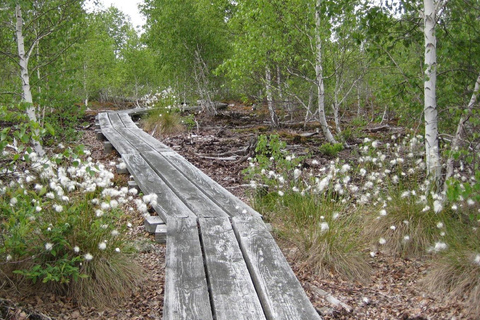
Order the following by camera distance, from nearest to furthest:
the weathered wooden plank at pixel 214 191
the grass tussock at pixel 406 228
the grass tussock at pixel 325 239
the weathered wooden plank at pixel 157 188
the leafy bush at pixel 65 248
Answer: the leafy bush at pixel 65 248 → the grass tussock at pixel 325 239 → the grass tussock at pixel 406 228 → the weathered wooden plank at pixel 157 188 → the weathered wooden plank at pixel 214 191

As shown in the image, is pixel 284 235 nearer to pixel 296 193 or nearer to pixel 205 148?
pixel 296 193

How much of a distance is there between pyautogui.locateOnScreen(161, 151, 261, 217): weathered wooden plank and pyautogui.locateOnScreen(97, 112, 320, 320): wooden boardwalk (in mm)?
12

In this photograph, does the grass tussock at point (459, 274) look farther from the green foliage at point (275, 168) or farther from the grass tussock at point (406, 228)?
the green foliage at point (275, 168)

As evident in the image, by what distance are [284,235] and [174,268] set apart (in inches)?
61.8

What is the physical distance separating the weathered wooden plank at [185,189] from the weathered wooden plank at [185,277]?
486mm

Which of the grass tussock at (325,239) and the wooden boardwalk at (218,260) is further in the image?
the grass tussock at (325,239)

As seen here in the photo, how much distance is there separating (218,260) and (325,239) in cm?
125

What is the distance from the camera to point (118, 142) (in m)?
9.31

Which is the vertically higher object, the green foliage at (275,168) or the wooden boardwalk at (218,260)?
the green foliage at (275,168)

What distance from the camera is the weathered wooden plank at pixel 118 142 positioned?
27.5ft

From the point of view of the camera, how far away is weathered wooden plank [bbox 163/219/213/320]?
288cm

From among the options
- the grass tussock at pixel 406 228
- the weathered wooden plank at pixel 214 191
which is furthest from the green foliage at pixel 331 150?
the grass tussock at pixel 406 228

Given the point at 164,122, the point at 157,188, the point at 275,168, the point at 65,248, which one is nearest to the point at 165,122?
the point at 164,122

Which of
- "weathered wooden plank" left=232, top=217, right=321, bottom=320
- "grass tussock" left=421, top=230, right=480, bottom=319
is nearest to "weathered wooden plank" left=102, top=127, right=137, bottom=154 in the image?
"weathered wooden plank" left=232, top=217, right=321, bottom=320
